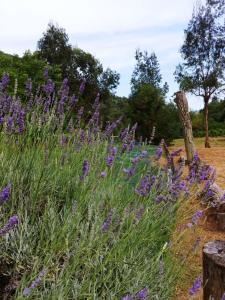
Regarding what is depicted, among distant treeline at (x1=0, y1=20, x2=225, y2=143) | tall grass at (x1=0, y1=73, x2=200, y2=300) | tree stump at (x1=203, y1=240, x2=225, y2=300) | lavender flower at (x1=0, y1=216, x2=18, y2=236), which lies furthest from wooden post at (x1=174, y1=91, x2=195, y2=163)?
lavender flower at (x1=0, y1=216, x2=18, y2=236)

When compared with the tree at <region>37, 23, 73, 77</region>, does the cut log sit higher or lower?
lower

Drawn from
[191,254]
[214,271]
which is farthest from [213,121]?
[214,271]

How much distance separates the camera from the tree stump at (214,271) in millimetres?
3027

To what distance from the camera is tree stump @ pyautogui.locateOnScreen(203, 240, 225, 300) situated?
3.03m

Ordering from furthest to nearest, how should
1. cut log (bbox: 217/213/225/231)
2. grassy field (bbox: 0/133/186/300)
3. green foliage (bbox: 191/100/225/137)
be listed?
green foliage (bbox: 191/100/225/137) < cut log (bbox: 217/213/225/231) < grassy field (bbox: 0/133/186/300)

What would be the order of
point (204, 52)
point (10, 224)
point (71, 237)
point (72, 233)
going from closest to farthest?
point (10, 224)
point (71, 237)
point (72, 233)
point (204, 52)

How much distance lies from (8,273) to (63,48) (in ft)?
78.0

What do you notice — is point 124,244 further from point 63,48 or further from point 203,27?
point 63,48

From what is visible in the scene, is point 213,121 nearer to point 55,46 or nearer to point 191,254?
point 55,46

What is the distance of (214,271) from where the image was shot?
3.07 metres

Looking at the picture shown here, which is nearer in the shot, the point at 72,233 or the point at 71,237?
the point at 71,237

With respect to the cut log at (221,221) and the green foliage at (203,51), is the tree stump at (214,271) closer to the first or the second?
the cut log at (221,221)

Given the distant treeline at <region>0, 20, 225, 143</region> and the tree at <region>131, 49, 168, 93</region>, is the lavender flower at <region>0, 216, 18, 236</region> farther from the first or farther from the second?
the tree at <region>131, 49, 168, 93</region>

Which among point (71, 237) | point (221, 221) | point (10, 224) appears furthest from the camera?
point (221, 221)
